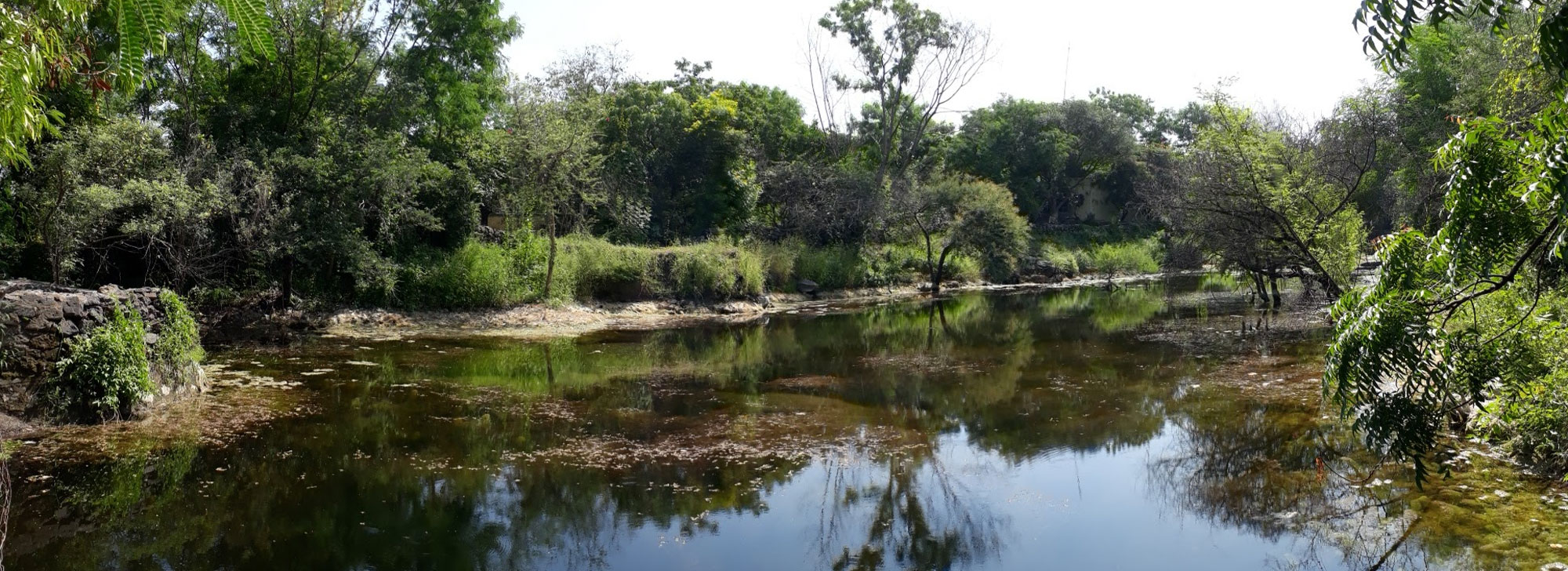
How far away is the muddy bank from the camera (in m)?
20.8

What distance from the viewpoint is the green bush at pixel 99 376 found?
10305 mm

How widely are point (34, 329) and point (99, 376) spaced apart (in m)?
0.82

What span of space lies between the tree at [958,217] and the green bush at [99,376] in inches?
1112

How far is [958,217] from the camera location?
3659 centimetres

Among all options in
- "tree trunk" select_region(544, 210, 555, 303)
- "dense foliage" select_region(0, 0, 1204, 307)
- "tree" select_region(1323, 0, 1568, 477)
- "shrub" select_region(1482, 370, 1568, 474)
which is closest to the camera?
"tree" select_region(1323, 0, 1568, 477)

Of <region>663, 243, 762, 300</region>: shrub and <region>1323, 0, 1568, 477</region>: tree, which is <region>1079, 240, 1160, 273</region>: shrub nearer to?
<region>663, 243, 762, 300</region>: shrub

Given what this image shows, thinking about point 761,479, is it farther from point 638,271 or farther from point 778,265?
point 778,265

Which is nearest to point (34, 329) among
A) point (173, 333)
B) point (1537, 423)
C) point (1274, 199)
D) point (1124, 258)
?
point (173, 333)

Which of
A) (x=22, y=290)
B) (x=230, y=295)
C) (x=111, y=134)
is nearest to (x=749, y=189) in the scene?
(x=230, y=295)

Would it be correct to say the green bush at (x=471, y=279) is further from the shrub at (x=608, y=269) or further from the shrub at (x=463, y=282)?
the shrub at (x=608, y=269)

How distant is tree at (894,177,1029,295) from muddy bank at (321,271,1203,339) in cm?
568

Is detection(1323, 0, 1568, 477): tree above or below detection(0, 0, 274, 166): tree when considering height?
below

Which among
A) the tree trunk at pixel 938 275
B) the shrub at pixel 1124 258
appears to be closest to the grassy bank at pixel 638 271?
the tree trunk at pixel 938 275

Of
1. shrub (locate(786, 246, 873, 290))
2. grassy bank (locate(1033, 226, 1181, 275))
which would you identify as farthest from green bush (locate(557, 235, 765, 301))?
grassy bank (locate(1033, 226, 1181, 275))
